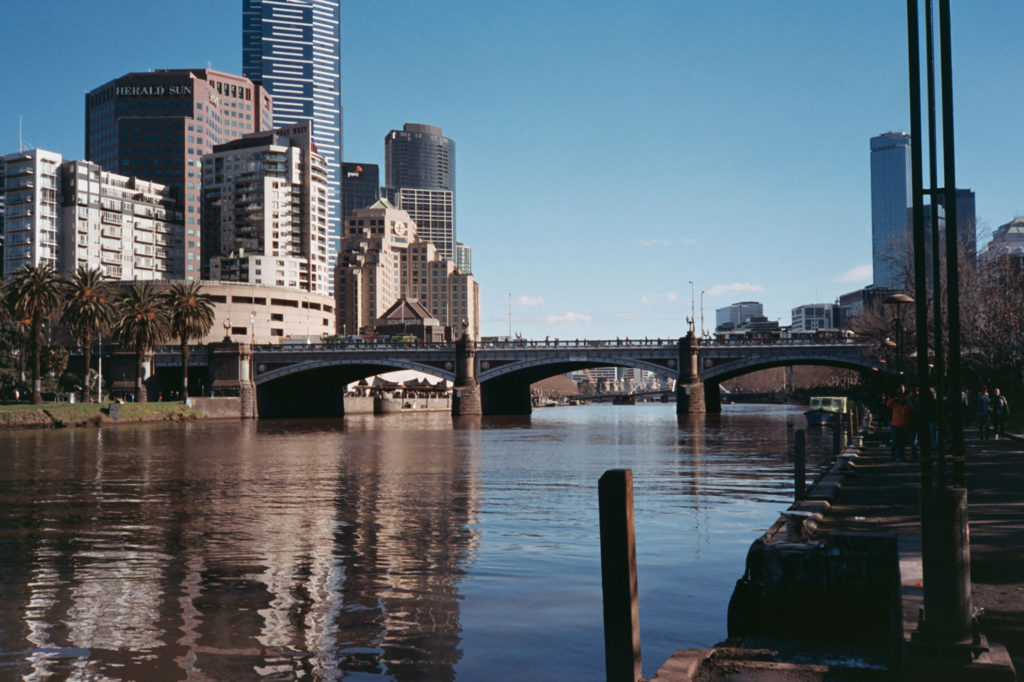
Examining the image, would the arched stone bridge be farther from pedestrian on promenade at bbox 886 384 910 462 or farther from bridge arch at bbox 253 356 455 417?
pedestrian on promenade at bbox 886 384 910 462

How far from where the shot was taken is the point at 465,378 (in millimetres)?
104062

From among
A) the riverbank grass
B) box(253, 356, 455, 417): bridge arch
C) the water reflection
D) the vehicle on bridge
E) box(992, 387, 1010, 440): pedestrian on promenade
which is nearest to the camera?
the water reflection

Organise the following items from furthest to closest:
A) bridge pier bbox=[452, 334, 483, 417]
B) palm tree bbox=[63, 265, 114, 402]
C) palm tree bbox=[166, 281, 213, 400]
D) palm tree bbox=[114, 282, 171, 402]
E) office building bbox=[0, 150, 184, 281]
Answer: office building bbox=[0, 150, 184, 281] → bridge pier bbox=[452, 334, 483, 417] → palm tree bbox=[166, 281, 213, 400] → palm tree bbox=[114, 282, 171, 402] → palm tree bbox=[63, 265, 114, 402]

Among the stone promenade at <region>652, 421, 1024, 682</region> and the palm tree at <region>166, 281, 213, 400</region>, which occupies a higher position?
the palm tree at <region>166, 281, 213, 400</region>

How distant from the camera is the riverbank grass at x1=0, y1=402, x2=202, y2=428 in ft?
235

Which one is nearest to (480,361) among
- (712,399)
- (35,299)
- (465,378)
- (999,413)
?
(465,378)

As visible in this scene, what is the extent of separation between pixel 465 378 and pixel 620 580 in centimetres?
9616

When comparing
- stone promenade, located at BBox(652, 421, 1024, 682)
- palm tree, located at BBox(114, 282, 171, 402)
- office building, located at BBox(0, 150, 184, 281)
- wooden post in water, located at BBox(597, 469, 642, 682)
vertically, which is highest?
office building, located at BBox(0, 150, 184, 281)

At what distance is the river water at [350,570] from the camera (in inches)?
422

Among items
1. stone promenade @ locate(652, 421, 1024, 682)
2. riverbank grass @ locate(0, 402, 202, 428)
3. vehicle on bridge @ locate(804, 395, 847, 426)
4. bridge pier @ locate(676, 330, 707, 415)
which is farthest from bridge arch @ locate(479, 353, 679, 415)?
stone promenade @ locate(652, 421, 1024, 682)

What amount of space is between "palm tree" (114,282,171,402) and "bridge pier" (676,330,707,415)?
2077 inches

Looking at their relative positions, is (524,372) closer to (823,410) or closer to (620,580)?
(823,410)

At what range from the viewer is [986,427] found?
36.7 meters

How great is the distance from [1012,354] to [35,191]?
16269 centimetres
